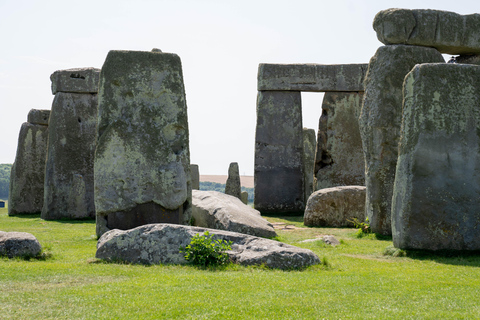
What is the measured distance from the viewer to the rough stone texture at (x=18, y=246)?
7.70 meters

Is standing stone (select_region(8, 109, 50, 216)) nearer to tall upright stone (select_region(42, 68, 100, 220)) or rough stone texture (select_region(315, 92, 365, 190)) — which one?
tall upright stone (select_region(42, 68, 100, 220))

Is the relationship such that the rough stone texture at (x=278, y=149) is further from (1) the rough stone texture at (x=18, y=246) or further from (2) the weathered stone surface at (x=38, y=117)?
(1) the rough stone texture at (x=18, y=246)

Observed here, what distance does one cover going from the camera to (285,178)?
18.6 m

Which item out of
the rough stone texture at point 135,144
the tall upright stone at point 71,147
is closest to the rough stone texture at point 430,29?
the rough stone texture at point 135,144

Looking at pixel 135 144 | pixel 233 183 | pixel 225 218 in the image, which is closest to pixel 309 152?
pixel 233 183

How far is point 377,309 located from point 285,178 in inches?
521

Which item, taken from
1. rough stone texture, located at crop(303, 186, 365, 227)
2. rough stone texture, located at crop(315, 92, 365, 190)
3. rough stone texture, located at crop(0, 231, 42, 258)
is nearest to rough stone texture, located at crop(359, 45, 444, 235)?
rough stone texture, located at crop(303, 186, 365, 227)

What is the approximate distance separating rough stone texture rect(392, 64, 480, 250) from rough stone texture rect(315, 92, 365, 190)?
414 inches

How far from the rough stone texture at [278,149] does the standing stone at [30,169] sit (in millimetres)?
6893

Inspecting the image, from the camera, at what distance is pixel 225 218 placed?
10.8m

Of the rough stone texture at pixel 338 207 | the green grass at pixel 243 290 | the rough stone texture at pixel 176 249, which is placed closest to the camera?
the green grass at pixel 243 290

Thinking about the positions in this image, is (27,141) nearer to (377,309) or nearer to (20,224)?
(20,224)

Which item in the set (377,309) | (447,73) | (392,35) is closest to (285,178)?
(392,35)

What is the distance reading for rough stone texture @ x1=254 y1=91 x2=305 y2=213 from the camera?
18.5 metres
